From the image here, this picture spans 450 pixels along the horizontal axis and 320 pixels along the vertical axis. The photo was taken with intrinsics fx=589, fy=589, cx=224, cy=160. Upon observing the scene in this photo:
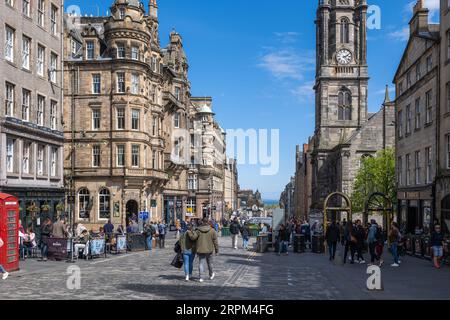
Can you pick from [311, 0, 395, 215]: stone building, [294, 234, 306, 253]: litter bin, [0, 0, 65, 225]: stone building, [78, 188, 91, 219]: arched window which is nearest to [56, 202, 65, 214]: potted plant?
[0, 0, 65, 225]: stone building

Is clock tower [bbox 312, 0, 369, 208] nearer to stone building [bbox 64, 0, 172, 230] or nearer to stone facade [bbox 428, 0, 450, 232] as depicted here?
stone building [bbox 64, 0, 172, 230]

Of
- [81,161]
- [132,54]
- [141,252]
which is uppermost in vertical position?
[132,54]

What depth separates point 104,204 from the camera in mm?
50438

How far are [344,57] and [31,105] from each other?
52.6 m

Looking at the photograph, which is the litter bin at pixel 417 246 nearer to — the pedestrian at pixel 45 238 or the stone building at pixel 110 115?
the pedestrian at pixel 45 238

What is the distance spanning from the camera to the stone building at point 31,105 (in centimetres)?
2991

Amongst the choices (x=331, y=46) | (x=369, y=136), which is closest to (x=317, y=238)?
(x=369, y=136)

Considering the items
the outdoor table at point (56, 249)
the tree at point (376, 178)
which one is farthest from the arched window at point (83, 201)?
the outdoor table at point (56, 249)

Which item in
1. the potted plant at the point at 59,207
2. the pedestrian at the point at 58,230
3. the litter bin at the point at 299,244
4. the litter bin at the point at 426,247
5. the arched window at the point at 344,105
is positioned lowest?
the litter bin at the point at 299,244

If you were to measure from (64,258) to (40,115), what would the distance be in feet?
41.0

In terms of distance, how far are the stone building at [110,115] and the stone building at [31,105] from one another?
11688 mm

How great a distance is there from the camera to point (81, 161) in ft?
165
